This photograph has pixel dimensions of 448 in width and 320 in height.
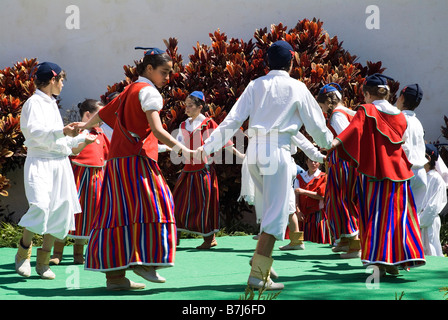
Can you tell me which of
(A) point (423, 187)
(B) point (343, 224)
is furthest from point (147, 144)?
(A) point (423, 187)

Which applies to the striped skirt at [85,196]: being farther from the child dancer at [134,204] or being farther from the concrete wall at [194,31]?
the concrete wall at [194,31]

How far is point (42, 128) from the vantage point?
517 centimetres

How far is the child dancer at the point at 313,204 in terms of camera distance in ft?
26.3

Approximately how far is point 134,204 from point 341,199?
2701mm

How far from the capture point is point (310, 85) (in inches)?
349

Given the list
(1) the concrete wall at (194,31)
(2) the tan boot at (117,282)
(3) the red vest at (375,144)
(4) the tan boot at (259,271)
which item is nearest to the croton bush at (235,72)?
(1) the concrete wall at (194,31)

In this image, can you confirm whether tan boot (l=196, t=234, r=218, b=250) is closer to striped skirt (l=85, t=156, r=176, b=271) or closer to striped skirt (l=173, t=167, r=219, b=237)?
striped skirt (l=173, t=167, r=219, b=237)

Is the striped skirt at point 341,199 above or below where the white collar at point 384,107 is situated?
below

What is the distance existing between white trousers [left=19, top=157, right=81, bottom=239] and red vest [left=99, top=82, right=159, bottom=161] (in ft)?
2.66

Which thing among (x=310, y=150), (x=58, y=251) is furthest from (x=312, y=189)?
(x=58, y=251)

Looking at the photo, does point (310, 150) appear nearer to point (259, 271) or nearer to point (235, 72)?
point (259, 271)

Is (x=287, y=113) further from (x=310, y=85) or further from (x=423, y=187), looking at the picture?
(x=310, y=85)

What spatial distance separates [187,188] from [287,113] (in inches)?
121

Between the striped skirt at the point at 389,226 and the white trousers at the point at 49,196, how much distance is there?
2432 millimetres
